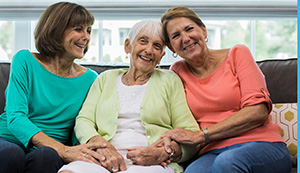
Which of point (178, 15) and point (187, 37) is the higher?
point (178, 15)

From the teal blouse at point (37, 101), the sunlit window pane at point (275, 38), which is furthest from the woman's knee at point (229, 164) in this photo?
the sunlit window pane at point (275, 38)

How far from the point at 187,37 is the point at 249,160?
2.39 ft

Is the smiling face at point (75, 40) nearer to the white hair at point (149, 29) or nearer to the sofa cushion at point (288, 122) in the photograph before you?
the white hair at point (149, 29)

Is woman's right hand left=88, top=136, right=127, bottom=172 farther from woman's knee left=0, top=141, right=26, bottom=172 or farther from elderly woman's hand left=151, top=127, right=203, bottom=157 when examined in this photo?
woman's knee left=0, top=141, right=26, bottom=172

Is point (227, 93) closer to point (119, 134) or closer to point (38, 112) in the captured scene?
point (119, 134)

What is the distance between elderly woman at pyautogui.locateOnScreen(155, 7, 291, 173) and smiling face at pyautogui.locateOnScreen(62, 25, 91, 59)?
45 centimetres

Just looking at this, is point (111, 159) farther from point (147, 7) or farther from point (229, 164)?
point (147, 7)

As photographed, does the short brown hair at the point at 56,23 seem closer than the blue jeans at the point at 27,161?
No

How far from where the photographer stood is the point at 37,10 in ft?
9.09

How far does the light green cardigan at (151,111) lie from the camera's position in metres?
1.84

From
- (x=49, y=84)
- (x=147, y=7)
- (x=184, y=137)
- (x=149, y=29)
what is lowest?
(x=184, y=137)

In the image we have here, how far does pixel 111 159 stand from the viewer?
5.45ft

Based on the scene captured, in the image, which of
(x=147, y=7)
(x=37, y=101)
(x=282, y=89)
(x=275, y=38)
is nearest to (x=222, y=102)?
(x=282, y=89)

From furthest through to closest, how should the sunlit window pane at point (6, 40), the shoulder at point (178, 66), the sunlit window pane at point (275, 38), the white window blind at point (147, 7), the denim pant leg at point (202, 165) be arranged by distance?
the sunlit window pane at point (275, 38) < the sunlit window pane at point (6, 40) < the white window blind at point (147, 7) < the shoulder at point (178, 66) < the denim pant leg at point (202, 165)
